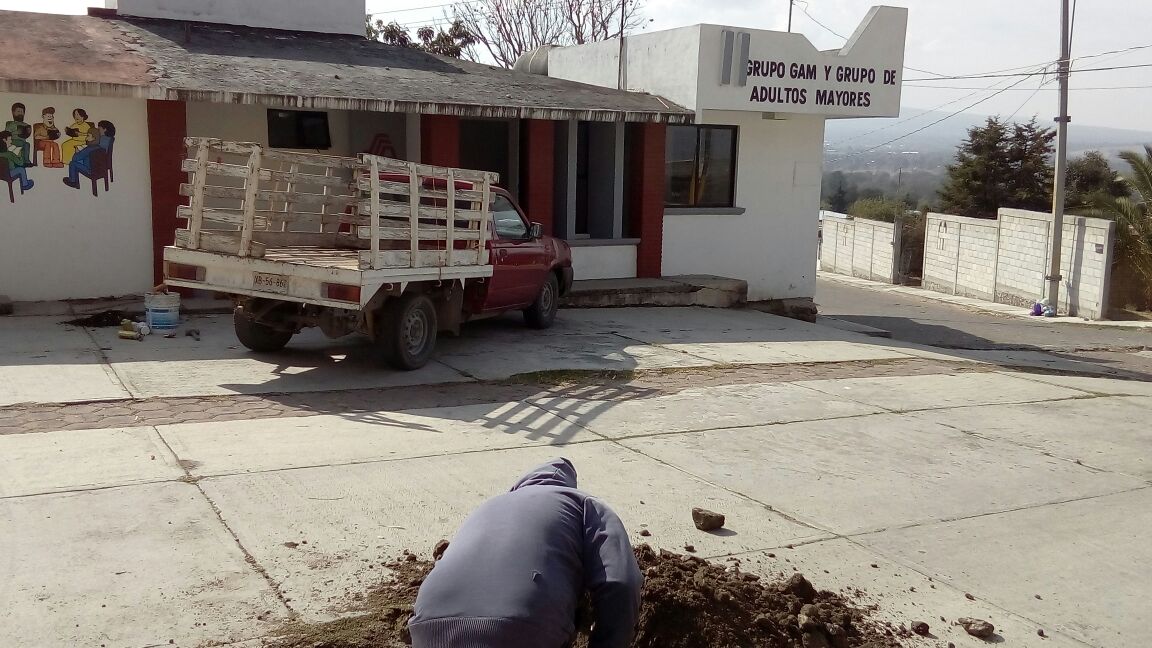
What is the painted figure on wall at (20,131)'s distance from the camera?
12625mm

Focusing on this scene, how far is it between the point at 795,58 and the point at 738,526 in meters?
13.3

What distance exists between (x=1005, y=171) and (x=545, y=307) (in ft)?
132

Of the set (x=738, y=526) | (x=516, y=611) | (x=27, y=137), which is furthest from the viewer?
(x=27, y=137)

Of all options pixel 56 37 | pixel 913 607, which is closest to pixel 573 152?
pixel 56 37

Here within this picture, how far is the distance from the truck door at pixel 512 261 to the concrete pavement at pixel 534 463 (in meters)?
0.64

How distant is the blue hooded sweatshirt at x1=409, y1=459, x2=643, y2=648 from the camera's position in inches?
128

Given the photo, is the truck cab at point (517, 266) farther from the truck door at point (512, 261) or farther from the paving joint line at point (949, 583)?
the paving joint line at point (949, 583)

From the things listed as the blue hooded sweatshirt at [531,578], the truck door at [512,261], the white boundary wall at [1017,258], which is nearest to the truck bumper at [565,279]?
the truck door at [512,261]

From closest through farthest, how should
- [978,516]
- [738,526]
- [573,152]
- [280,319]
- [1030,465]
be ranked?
[738,526], [978,516], [1030,465], [280,319], [573,152]

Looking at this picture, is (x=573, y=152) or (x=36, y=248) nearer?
→ (x=36, y=248)

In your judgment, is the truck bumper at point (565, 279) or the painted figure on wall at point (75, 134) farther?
the truck bumper at point (565, 279)

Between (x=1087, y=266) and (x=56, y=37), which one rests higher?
(x=56, y=37)

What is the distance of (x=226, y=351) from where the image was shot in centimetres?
1070

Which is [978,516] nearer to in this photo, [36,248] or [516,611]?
[516,611]
